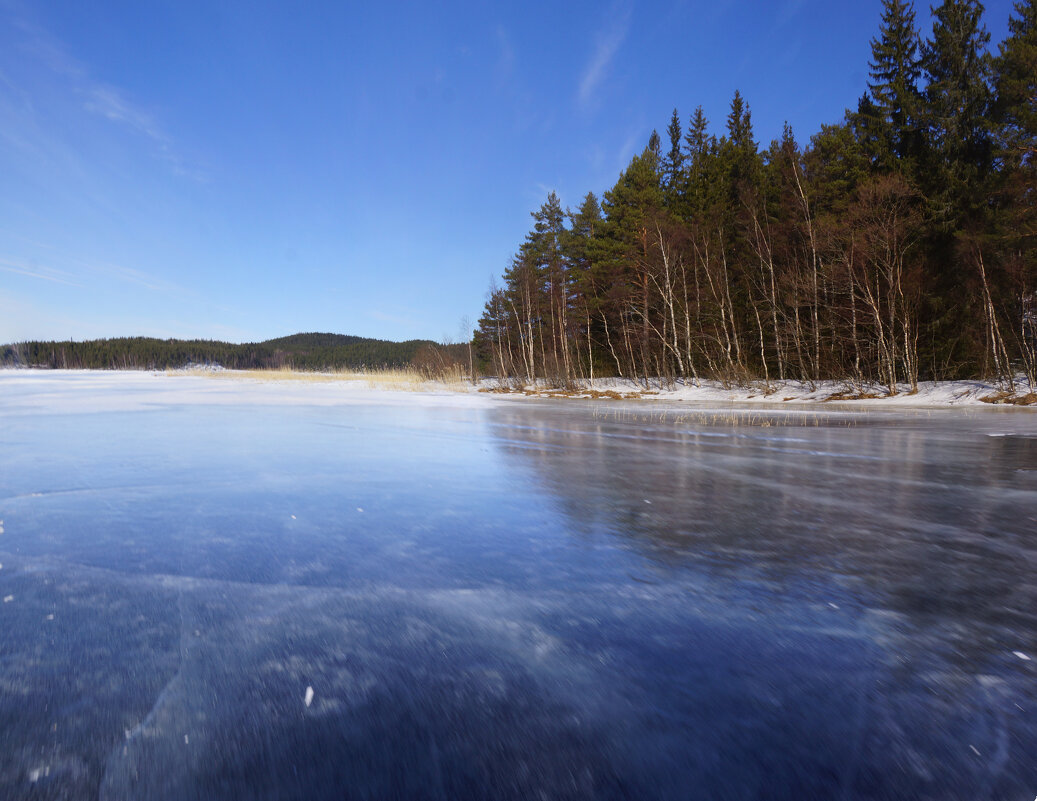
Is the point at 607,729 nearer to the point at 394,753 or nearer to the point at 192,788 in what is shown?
the point at 394,753

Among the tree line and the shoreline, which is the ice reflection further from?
the tree line

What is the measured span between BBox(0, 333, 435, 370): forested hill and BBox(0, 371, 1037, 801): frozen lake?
84728 millimetres

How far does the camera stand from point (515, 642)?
1432 millimetres

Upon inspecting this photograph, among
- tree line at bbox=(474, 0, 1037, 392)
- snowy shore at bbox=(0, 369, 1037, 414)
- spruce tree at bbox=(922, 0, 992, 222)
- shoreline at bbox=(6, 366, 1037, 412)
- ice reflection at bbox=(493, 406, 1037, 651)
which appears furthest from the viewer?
spruce tree at bbox=(922, 0, 992, 222)

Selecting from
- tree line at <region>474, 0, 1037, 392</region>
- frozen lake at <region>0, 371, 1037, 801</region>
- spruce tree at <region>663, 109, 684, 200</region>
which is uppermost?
spruce tree at <region>663, 109, 684, 200</region>

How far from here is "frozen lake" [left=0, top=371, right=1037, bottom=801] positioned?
96 centimetres

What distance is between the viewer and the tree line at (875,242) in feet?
52.2

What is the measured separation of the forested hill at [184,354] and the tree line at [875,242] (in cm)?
6446

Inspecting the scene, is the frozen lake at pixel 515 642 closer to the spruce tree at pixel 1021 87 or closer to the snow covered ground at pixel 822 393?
the snow covered ground at pixel 822 393

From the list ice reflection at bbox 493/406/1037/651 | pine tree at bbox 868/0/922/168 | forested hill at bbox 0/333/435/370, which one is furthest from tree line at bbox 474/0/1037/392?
forested hill at bbox 0/333/435/370

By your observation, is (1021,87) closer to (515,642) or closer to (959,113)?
(959,113)

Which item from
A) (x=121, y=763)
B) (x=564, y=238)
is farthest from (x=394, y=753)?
(x=564, y=238)

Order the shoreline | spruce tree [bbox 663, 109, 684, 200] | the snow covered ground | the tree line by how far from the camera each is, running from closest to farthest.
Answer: the shoreline, the snow covered ground, the tree line, spruce tree [bbox 663, 109, 684, 200]

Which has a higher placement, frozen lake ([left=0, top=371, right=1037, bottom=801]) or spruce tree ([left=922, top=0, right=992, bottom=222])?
spruce tree ([left=922, top=0, right=992, bottom=222])
